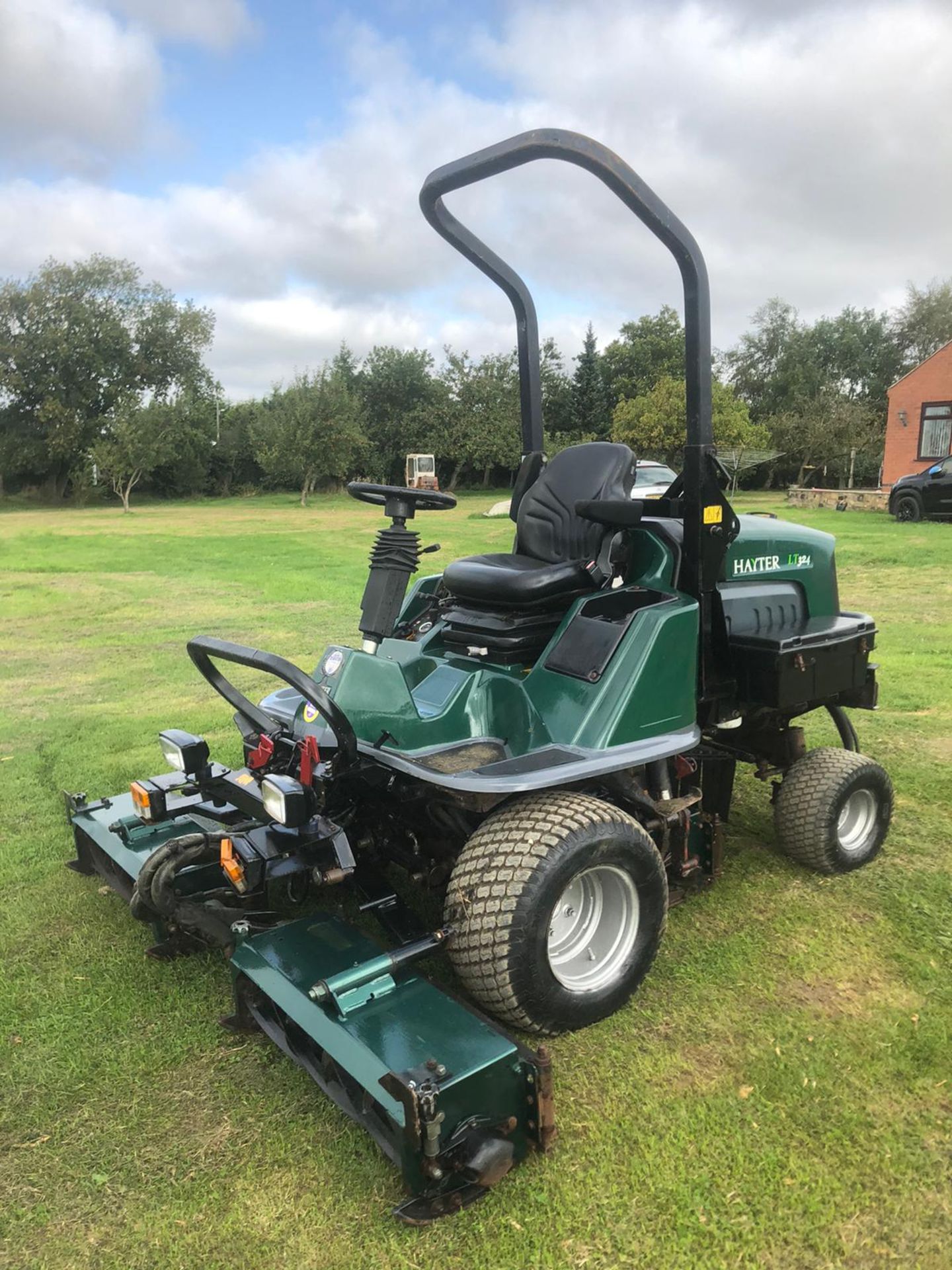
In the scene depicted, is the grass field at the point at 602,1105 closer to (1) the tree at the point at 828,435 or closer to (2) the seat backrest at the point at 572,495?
(2) the seat backrest at the point at 572,495

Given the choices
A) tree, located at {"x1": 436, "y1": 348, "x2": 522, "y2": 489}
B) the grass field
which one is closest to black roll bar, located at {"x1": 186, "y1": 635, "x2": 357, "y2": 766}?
the grass field

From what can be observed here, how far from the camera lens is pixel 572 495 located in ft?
11.6

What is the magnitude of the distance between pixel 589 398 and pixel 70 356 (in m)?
22.0

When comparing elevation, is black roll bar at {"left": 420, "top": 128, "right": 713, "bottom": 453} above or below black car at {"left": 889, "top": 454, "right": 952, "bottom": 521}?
above

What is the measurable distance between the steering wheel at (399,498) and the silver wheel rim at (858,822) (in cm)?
207

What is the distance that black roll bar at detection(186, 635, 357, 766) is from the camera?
250 centimetres

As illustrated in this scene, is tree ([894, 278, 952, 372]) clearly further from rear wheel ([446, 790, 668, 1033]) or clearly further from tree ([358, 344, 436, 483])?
rear wheel ([446, 790, 668, 1033])

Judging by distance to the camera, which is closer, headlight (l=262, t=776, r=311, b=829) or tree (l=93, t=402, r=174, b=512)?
headlight (l=262, t=776, r=311, b=829)

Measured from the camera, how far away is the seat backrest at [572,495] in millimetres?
3469

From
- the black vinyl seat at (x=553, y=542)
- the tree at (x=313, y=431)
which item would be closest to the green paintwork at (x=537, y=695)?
the black vinyl seat at (x=553, y=542)

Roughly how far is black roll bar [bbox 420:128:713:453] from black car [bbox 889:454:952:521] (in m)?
17.5

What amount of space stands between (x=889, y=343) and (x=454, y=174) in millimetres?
54317

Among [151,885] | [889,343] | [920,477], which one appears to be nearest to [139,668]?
[151,885]

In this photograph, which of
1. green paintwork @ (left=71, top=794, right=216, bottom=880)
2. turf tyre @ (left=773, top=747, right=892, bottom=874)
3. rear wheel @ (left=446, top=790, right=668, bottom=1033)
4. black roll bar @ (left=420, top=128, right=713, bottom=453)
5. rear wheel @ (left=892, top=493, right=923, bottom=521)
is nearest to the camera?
rear wheel @ (left=446, top=790, right=668, bottom=1033)
